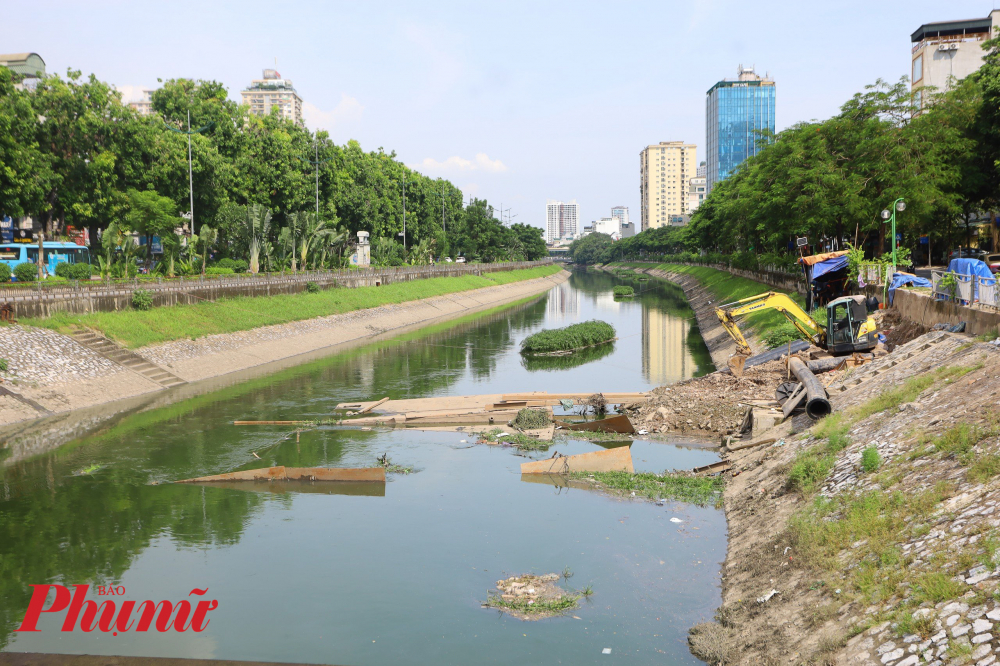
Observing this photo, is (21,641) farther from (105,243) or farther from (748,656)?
(105,243)

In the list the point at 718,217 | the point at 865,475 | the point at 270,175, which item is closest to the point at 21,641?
the point at 865,475

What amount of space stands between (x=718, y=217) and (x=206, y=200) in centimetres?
6050

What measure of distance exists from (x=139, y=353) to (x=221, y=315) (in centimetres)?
881

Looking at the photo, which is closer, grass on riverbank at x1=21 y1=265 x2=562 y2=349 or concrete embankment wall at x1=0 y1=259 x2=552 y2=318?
concrete embankment wall at x1=0 y1=259 x2=552 y2=318

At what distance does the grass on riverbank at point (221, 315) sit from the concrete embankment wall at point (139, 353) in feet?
2.13

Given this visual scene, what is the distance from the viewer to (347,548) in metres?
17.2

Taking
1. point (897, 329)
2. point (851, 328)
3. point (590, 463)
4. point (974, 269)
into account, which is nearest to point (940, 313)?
point (974, 269)

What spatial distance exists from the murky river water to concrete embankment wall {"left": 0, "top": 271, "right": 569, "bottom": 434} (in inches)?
141

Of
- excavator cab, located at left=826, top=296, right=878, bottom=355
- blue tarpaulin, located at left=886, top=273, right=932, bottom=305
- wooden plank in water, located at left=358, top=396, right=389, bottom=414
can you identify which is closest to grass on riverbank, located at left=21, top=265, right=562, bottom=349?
wooden plank in water, located at left=358, top=396, right=389, bottom=414

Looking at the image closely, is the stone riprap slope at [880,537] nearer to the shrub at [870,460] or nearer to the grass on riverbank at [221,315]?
the shrub at [870,460]

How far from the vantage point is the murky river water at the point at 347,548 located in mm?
13070

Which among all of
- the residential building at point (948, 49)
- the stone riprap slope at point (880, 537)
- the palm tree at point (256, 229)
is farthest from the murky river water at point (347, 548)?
the residential building at point (948, 49)

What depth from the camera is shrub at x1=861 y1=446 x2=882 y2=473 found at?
14.1m

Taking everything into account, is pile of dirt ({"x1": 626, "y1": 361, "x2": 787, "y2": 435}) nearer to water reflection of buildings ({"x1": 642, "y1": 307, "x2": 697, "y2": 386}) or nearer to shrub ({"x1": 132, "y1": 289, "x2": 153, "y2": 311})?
water reflection of buildings ({"x1": 642, "y1": 307, "x2": 697, "y2": 386})
